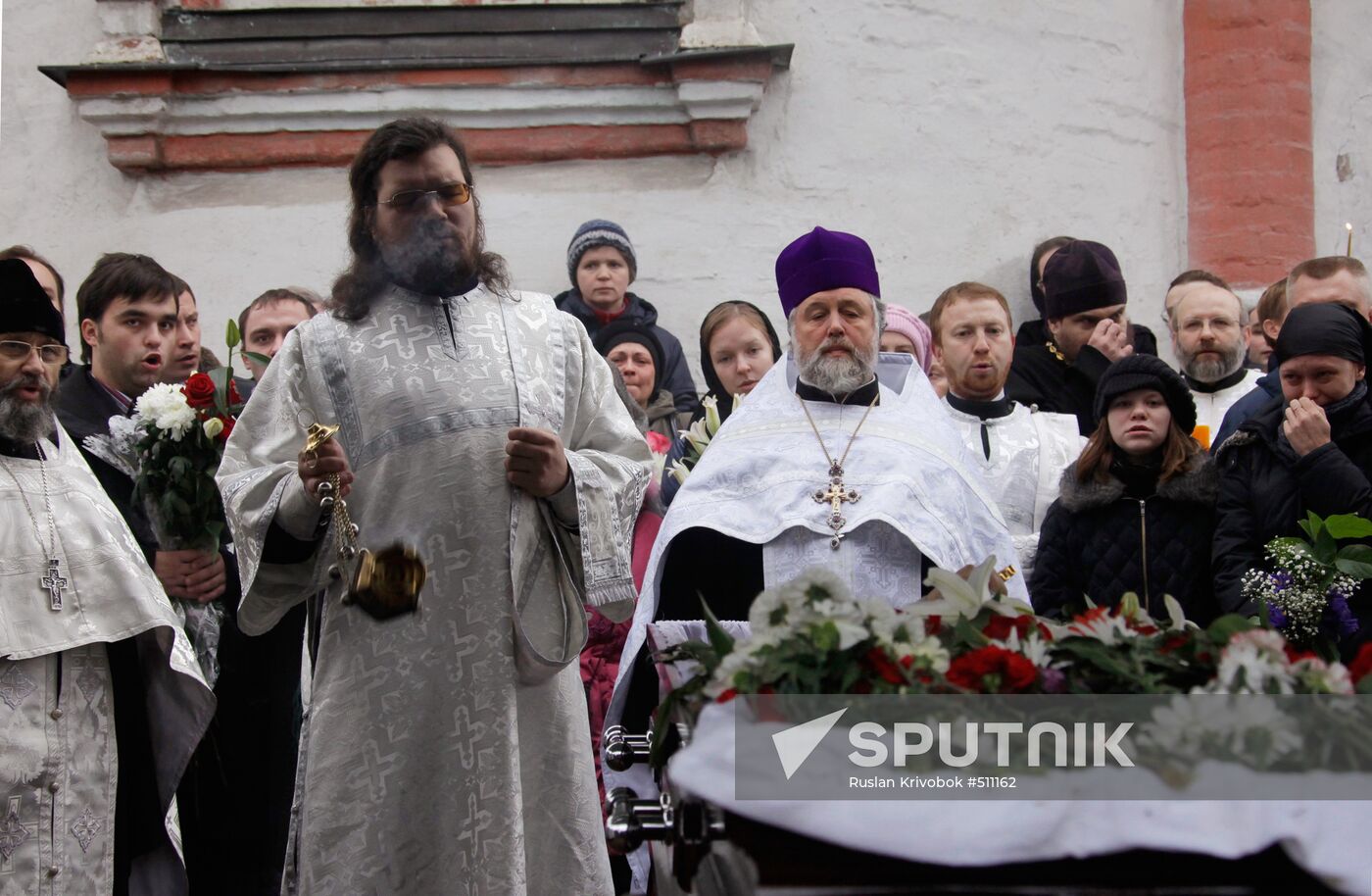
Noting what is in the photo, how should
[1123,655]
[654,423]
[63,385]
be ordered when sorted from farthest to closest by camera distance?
[654,423], [63,385], [1123,655]

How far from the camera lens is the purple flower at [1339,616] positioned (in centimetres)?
435

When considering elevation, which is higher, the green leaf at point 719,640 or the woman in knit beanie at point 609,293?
the woman in knit beanie at point 609,293

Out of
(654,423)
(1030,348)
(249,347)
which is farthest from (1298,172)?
(249,347)

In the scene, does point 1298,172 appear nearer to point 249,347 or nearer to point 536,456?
point 249,347

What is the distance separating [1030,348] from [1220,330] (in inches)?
31.2

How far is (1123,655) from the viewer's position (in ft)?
8.67

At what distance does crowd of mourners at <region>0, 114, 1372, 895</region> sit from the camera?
4.64 m

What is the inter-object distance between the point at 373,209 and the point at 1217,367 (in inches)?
133

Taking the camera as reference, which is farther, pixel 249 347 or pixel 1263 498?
pixel 249 347

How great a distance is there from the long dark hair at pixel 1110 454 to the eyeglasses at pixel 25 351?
2975 millimetres

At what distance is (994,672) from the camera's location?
2.56 m

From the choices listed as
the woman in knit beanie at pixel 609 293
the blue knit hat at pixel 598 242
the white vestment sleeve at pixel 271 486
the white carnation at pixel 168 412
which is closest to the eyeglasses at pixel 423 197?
the white vestment sleeve at pixel 271 486

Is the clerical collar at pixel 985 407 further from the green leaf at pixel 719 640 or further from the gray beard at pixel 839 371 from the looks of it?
the green leaf at pixel 719 640

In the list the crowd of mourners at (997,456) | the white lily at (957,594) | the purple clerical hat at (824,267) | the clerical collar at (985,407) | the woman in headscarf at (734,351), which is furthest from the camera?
the woman in headscarf at (734,351)
